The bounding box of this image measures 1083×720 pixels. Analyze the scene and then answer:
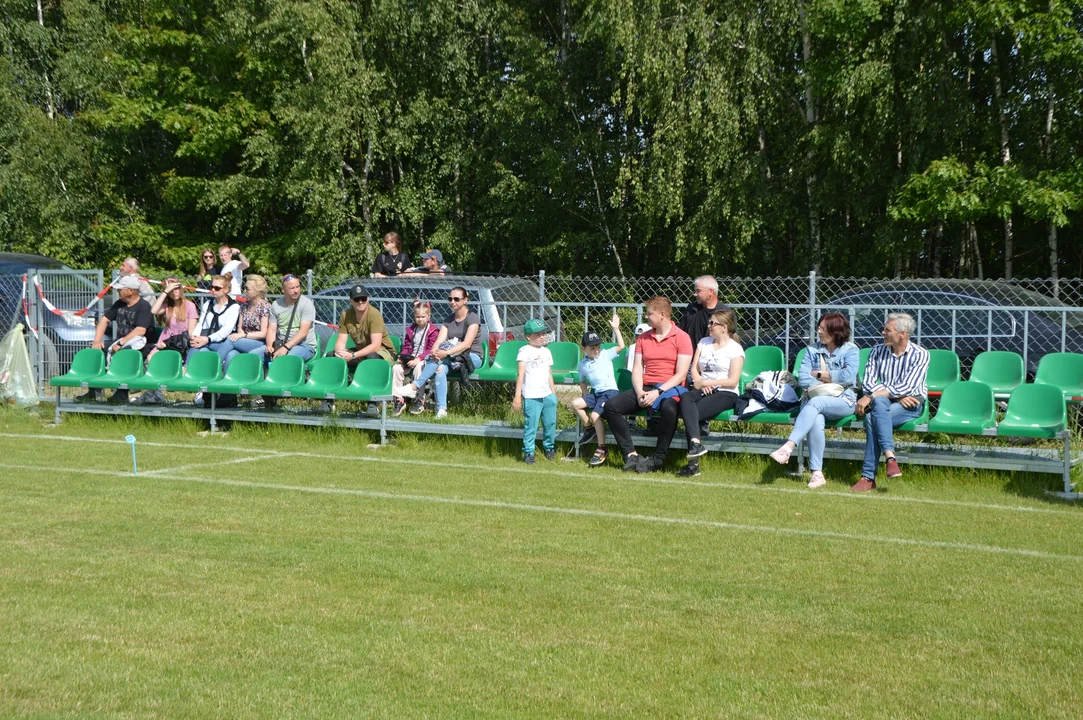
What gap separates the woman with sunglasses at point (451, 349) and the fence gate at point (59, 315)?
16.7 ft

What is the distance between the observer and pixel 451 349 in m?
13.5

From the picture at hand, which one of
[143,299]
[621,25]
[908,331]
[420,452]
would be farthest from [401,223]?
[908,331]

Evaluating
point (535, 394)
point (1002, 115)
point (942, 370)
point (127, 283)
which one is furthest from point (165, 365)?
point (1002, 115)

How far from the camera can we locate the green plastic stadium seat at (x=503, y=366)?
44.1 feet

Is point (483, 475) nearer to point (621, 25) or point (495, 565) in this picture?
point (495, 565)

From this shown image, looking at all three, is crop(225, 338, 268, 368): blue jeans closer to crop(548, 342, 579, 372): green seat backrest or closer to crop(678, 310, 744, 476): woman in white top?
crop(548, 342, 579, 372): green seat backrest

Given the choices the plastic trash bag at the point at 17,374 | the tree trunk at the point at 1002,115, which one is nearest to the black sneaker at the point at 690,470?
the plastic trash bag at the point at 17,374

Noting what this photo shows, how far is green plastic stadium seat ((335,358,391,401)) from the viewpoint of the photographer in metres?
12.8

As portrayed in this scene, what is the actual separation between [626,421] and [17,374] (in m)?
8.73

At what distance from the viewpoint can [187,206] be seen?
33.8 m

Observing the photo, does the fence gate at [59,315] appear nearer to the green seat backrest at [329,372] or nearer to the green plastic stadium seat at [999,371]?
the green seat backrest at [329,372]

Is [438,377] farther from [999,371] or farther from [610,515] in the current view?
[999,371]

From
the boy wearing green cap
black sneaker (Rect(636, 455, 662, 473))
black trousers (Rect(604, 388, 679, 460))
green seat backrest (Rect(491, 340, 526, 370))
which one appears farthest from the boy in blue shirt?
green seat backrest (Rect(491, 340, 526, 370))

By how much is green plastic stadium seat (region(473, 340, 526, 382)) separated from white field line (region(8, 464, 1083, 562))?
3840mm
